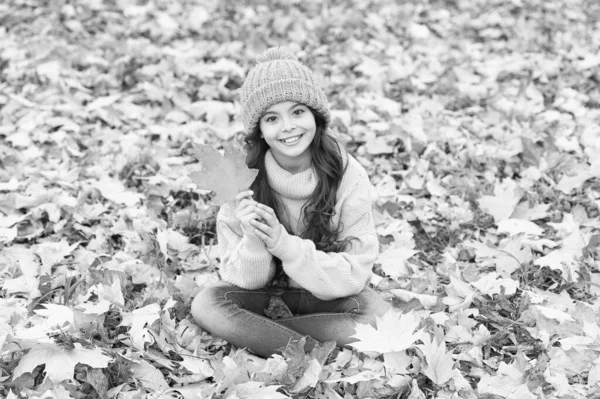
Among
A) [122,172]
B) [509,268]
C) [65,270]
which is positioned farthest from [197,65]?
[509,268]

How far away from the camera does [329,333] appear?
2.23 m

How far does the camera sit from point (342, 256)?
7.34ft

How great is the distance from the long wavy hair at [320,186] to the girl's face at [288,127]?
0.06 m

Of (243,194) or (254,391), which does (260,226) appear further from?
(254,391)

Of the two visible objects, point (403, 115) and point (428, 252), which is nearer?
point (428, 252)

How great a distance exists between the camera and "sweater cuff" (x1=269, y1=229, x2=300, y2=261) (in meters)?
2.10

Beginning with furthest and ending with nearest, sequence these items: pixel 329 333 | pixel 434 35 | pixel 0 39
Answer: pixel 434 35, pixel 0 39, pixel 329 333

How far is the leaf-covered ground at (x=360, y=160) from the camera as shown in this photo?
80.1 inches

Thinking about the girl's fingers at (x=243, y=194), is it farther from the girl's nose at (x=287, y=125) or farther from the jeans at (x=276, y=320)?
the jeans at (x=276, y=320)

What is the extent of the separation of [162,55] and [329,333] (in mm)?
2835

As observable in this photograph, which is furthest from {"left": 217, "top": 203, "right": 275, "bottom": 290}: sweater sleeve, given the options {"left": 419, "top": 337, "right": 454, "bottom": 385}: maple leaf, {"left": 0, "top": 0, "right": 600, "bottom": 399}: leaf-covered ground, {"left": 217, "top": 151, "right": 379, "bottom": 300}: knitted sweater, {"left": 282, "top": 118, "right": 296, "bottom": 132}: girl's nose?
{"left": 419, "top": 337, "right": 454, "bottom": 385}: maple leaf

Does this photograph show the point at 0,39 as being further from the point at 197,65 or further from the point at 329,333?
the point at 329,333

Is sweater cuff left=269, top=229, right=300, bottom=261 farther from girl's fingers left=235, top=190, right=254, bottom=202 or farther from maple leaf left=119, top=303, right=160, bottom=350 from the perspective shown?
maple leaf left=119, top=303, right=160, bottom=350

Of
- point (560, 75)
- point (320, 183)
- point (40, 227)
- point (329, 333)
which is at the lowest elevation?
point (329, 333)
